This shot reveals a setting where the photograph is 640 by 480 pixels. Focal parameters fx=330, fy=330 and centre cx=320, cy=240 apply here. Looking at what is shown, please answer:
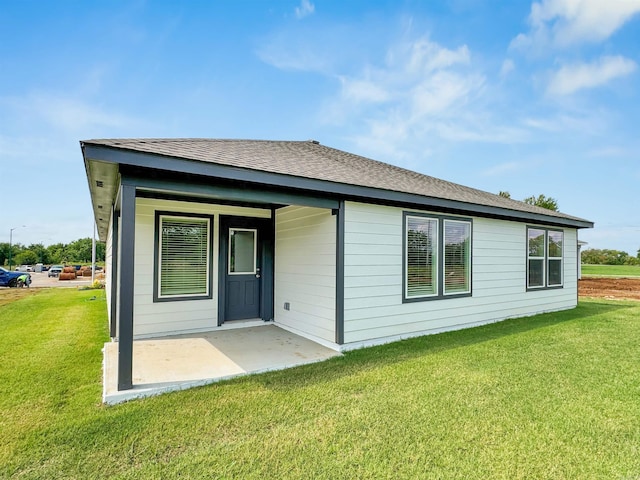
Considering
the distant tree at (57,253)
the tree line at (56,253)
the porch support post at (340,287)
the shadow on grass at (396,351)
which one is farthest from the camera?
the distant tree at (57,253)

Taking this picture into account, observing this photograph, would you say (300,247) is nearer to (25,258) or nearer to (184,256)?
(184,256)

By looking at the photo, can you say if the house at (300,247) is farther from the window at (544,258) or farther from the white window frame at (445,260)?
the window at (544,258)

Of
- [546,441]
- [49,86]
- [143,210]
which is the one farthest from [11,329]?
[546,441]

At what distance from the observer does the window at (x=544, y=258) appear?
Answer: 780cm

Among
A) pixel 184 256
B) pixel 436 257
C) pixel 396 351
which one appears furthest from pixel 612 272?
pixel 184 256

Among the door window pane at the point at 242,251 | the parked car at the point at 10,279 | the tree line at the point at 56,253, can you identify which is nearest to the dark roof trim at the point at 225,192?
the door window pane at the point at 242,251

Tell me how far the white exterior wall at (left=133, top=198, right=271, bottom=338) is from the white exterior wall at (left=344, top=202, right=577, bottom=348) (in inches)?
101

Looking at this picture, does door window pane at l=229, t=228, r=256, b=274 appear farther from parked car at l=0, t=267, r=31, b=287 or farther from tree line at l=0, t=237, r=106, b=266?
tree line at l=0, t=237, r=106, b=266

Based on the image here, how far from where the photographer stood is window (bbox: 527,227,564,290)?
7.80 metres

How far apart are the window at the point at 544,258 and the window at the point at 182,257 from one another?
7147 millimetres

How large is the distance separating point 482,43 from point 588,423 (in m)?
9.29

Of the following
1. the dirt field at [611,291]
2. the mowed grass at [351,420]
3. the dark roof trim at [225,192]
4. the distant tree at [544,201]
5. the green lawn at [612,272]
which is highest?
the distant tree at [544,201]

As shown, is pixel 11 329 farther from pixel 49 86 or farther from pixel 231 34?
pixel 231 34

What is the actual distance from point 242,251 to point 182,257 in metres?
1.09
